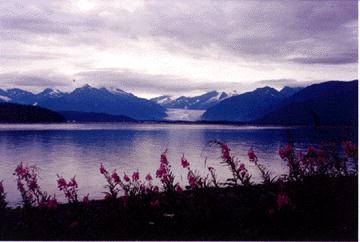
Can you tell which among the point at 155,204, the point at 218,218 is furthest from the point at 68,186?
the point at 218,218

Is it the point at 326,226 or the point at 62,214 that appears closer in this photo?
the point at 326,226

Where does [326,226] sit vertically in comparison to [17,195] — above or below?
above

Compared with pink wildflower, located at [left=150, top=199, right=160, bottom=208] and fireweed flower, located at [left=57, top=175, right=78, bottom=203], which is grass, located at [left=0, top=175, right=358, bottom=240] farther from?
fireweed flower, located at [left=57, top=175, right=78, bottom=203]

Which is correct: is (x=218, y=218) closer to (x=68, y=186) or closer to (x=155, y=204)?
(x=155, y=204)

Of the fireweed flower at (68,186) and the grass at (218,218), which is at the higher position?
the fireweed flower at (68,186)

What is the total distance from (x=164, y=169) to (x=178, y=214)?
0.89 meters

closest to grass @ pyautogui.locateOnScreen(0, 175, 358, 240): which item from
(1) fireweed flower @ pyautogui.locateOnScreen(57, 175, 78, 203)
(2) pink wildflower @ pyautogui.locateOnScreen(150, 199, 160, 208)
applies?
(2) pink wildflower @ pyautogui.locateOnScreen(150, 199, 160, 208)

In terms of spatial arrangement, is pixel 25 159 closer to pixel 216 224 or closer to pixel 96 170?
pixel 96 170

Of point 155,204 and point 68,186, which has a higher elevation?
point 68,186

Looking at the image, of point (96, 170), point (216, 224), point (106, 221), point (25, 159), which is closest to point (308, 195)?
point (216, 224)

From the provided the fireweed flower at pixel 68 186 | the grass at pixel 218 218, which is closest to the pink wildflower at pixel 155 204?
the grass at pixel 218 218

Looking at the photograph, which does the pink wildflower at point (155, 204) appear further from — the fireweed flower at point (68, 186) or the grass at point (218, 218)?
the fireweed flower at point (68, 186)

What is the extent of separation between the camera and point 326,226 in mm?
7344

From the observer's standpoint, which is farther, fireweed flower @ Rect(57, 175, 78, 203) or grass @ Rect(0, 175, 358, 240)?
fireweed flower @ Rect(57, 175, 78, 203)
